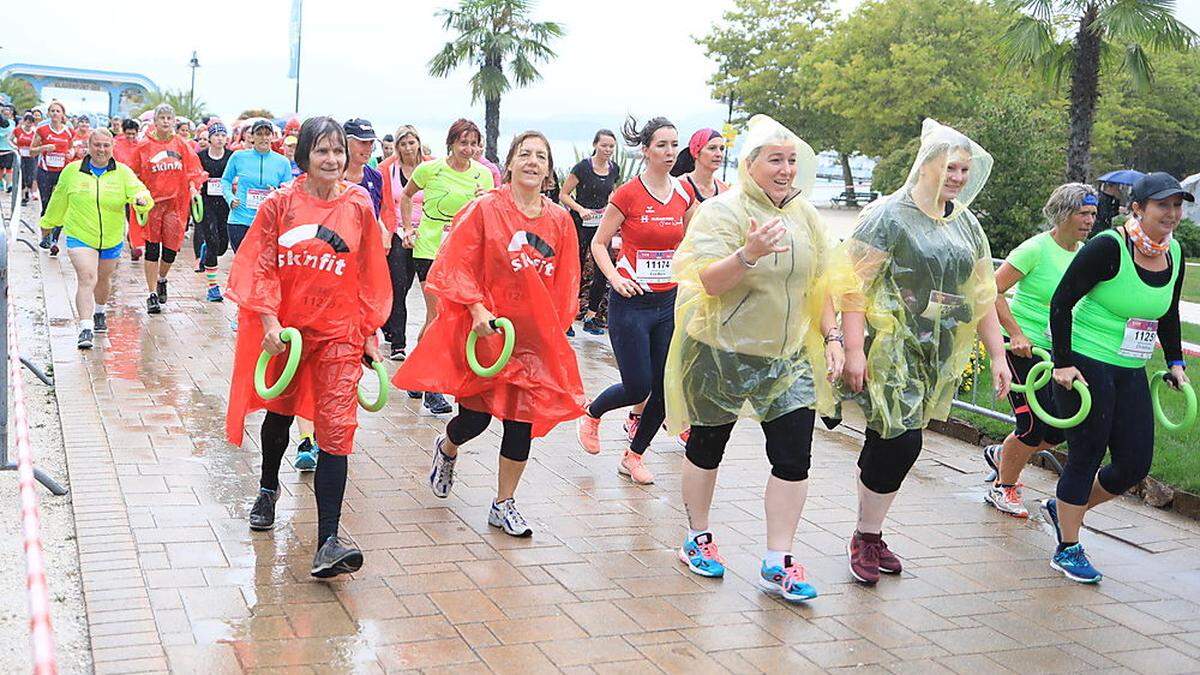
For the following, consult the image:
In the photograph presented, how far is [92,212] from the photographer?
33.4 ft

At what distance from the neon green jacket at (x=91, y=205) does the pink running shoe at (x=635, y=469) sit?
17.4 ft

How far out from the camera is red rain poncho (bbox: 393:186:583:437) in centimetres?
580

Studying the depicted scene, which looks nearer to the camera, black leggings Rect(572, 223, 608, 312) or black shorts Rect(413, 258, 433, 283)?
black shorts Rect(413, 258, 433, 283)

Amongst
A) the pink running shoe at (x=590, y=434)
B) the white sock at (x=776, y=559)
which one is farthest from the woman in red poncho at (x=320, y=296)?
the pink running shoe at (x=590, y=434)

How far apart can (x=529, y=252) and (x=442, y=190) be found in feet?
10.5

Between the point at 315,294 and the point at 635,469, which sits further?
the point at 635,469

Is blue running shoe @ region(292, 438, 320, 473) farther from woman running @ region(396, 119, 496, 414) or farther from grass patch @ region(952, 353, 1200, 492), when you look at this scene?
grass patch @ region(952, 353, 1200, 492)

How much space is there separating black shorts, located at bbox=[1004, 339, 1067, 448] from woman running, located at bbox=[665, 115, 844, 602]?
171 cm

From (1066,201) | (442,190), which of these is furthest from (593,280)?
(1066,201)

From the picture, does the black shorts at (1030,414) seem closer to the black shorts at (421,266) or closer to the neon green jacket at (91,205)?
the black shorts at (421,266)

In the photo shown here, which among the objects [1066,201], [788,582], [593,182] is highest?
[1066,201]

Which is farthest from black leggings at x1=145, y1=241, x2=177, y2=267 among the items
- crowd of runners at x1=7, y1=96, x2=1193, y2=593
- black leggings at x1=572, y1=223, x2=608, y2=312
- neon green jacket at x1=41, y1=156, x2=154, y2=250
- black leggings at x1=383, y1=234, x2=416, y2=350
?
crowd of runners at x1=7, y1=96, x2=1193, y2=593

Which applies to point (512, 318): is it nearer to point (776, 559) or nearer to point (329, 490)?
point (329, 490)

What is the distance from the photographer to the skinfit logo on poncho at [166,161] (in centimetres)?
1264
